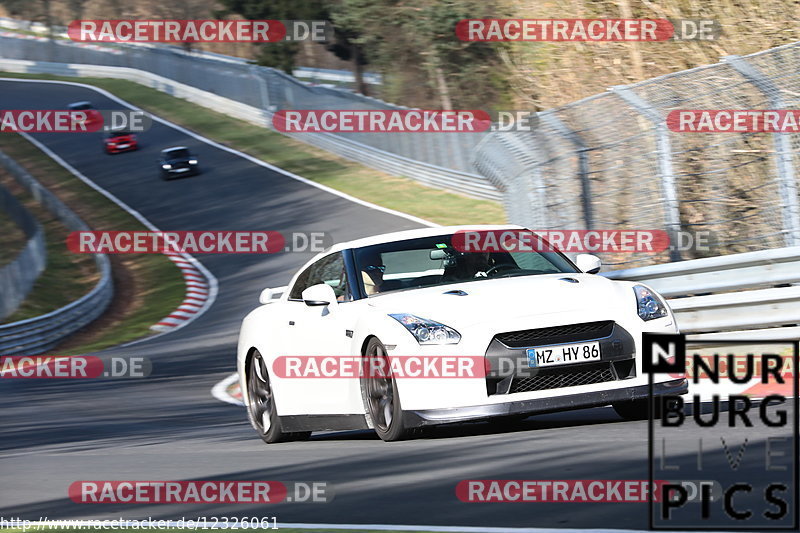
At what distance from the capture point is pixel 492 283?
8828 millimetres

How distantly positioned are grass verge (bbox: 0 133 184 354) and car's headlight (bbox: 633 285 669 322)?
61.3 ft

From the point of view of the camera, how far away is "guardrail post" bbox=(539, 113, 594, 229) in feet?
49.5

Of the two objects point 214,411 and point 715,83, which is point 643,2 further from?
point 214,411

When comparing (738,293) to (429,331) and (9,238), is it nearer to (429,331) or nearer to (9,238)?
(429,331)

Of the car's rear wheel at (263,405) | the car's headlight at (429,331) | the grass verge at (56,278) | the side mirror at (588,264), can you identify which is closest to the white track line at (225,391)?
the car's rear wheel at (263,405)

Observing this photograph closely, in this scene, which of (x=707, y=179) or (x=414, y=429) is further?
(x=707, y=179)

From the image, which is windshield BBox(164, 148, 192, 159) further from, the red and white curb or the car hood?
the car hood

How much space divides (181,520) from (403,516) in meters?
1.09

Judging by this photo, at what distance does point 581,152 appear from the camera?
49.6 feet

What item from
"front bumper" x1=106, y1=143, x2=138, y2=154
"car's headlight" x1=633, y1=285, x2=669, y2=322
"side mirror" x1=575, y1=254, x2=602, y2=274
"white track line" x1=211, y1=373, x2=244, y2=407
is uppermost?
"side mirror" x1=575, y1=254, x2=602, y2=274

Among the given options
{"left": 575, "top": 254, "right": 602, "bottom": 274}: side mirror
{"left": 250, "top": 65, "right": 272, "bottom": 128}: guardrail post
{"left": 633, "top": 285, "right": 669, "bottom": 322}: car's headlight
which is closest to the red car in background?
{"left": 250, "top": 65, "right": 272, "bottom": 128}: guardrail post

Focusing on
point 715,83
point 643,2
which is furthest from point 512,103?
point 715,83

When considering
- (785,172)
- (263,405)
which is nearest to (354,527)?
(263,405)

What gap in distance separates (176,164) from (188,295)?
52.0ft
